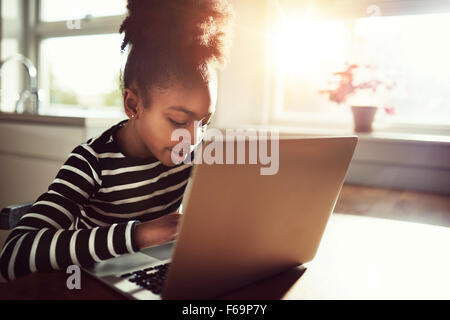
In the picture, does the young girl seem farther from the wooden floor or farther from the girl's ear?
the wooden floor

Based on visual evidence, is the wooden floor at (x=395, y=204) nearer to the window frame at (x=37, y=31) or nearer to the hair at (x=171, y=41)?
the hair at (x=171, y=41)

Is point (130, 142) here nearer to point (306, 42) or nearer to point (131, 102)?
point (131, 102)

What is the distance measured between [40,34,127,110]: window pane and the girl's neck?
1.55m

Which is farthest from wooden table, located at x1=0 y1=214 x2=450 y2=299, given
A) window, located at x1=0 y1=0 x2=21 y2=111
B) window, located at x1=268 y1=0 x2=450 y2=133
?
window, located at x1=0 y1=0 x2=21 y2=111

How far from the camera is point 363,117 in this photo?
5.51ft

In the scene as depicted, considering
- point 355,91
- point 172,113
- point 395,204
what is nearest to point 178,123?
point 172,113

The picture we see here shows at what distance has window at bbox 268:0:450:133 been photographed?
172 centimetres

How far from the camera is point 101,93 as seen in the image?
2.48 meters

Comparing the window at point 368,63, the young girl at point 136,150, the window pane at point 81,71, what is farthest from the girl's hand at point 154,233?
the window pane at point 81,71

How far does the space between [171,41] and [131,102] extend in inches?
6.0
